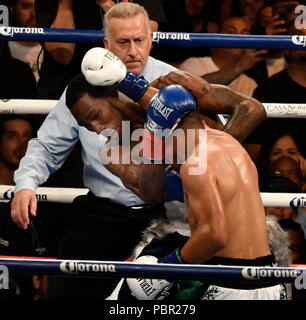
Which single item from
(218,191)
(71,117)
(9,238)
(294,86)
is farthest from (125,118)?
(294,86)

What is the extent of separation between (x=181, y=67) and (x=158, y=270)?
6.08 ft

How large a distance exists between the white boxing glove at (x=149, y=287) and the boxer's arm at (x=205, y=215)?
0.61ft

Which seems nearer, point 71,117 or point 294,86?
point 71,117

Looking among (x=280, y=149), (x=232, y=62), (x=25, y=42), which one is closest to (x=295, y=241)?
(x=280, y=149)

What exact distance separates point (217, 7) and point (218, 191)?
79.7 inches

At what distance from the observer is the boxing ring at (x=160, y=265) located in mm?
2670

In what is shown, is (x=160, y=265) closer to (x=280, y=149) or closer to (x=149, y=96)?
(x=149, y=96)

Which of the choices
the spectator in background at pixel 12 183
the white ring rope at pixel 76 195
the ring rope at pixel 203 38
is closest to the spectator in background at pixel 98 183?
the white ring rope at pixel 76 195

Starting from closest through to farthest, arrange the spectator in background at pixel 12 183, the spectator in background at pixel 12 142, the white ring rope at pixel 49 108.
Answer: the white ring rope at pixel 49 108
the spectator in background at pixel 12 183
the spectator in background at pixel 12 142

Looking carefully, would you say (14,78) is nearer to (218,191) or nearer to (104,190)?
(104,190)

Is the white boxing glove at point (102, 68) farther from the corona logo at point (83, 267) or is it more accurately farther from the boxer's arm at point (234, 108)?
the corona logo at point (83, 267)

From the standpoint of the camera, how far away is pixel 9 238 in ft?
12.3

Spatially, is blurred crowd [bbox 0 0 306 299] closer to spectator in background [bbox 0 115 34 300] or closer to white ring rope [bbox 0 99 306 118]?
spectator in background [bbox 0 115 34 300]

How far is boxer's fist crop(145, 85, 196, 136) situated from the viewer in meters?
2.72
